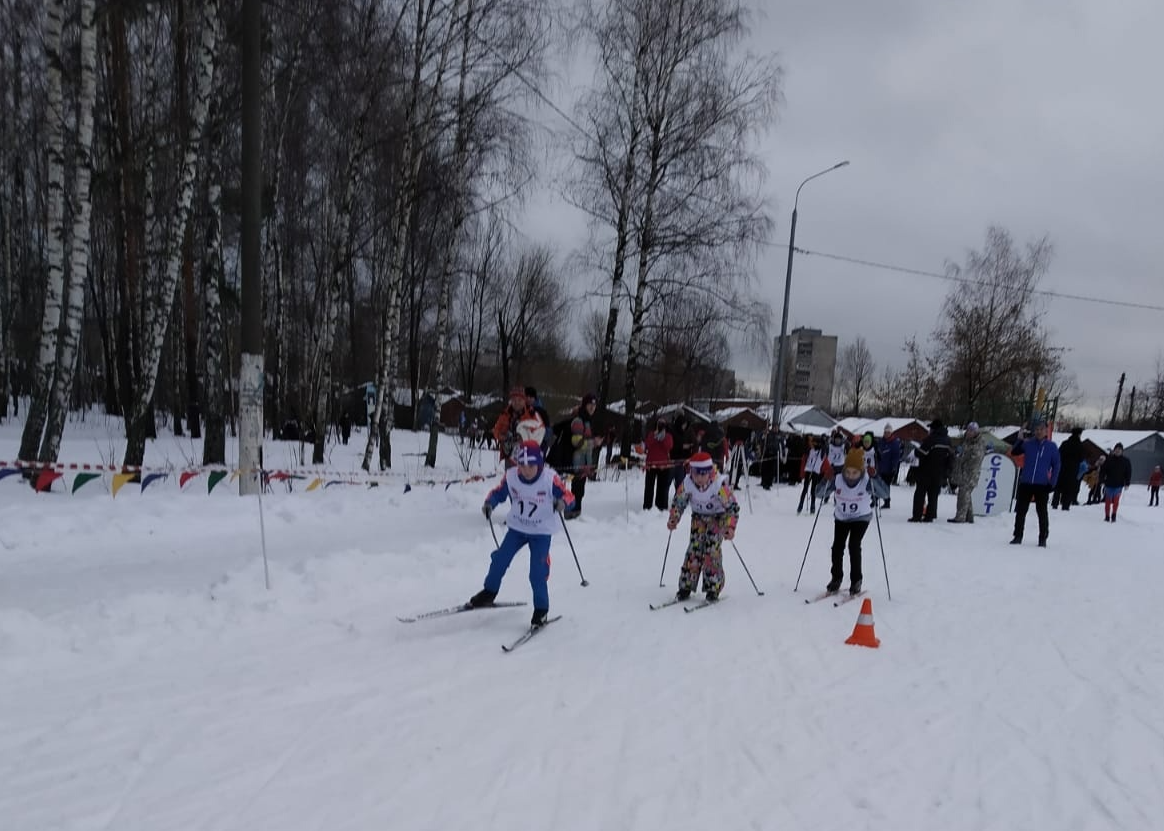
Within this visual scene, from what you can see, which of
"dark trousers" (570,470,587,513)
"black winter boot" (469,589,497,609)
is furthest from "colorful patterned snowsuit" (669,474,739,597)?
"dark trousers" (570,470,587,513)

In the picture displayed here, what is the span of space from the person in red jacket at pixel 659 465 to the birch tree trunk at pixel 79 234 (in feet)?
30.5

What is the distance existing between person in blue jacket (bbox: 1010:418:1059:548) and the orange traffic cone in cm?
716

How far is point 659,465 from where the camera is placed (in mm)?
12594

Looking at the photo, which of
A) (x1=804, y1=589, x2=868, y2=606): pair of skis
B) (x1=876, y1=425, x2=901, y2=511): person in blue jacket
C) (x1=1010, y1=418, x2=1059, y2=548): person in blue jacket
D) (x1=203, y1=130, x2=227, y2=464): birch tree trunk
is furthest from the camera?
(x1=876, y1=425, x2=901, y2=511): person in blue jacket

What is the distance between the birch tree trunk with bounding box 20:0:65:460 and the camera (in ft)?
31.1

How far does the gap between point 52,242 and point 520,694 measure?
399 inches

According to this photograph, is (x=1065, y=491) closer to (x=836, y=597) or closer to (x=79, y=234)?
(x=836, y=597)

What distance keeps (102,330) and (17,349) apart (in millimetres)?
6338

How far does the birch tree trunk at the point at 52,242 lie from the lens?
373 inches

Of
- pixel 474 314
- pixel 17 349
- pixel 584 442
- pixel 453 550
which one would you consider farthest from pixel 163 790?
pixel 474 314

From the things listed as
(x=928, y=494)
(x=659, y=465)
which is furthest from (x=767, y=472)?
(x=659, y=465)

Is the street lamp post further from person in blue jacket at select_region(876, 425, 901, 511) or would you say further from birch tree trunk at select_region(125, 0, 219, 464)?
birch tree trunk at select_region(125, 0, 219, 464)

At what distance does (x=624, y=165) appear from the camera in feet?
57.7

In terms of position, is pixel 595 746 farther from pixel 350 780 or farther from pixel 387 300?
pixel 387 300
